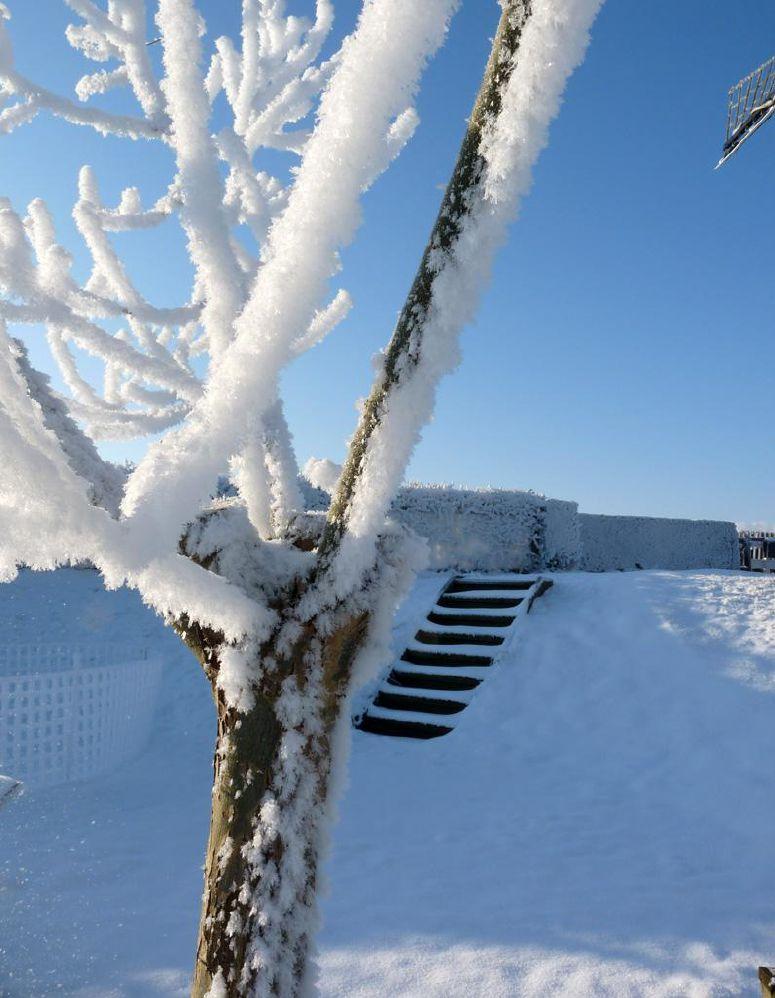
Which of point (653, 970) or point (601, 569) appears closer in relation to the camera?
point (653, 970)

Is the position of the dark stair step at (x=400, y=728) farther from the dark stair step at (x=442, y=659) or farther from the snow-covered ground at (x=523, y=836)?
the dark stair step at (x=442, y=659)

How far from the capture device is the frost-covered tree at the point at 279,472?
5.25 feet

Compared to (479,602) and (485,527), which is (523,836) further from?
(485,527)

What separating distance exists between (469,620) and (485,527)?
1.97 meters

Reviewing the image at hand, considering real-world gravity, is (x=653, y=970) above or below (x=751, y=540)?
below

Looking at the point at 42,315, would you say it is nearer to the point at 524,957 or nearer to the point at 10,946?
the point at 10,946

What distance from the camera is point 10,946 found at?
3920mm

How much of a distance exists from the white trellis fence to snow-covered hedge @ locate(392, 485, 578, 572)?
4.42 m

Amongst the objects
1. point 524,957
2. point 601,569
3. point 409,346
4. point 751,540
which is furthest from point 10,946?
point 751,540

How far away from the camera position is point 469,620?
30.4 ft

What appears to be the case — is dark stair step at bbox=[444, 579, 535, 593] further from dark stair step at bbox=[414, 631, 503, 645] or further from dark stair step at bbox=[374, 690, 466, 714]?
dark stair step at bbox=[374, 690, 466, 714]

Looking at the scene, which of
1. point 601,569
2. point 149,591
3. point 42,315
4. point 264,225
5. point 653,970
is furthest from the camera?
point 601,569

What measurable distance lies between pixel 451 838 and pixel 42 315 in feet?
13.6

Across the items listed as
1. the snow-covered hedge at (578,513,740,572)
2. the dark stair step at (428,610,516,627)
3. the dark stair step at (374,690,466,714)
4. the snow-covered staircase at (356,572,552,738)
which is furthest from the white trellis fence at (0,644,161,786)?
the snow-covered hedge at (578,513,740,572)
